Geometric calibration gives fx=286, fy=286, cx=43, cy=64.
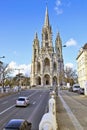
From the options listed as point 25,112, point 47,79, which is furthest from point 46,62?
point 25,112

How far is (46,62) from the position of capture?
156m

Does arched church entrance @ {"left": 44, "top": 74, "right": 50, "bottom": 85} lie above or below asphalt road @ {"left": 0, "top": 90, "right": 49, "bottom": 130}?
above

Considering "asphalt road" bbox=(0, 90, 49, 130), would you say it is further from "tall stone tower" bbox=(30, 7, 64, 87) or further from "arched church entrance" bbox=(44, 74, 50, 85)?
"arched church entrance" bbox=(44, 74, 50, 85)

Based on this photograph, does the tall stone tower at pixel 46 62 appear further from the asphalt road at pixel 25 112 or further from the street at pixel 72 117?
the street at pixel 72 117

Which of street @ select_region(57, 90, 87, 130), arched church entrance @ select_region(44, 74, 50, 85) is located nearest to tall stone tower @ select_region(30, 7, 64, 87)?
arched church entrance @ select_region(44, 74, 50, 85)

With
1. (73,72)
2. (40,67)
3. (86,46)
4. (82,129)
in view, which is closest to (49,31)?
(40,67)

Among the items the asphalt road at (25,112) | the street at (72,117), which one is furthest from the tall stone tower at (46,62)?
the street at (72,117)

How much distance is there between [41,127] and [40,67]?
148852 millimetres

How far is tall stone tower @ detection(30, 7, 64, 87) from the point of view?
149500mm

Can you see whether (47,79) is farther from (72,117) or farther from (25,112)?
(72,117)

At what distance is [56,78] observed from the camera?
150000 millimetres

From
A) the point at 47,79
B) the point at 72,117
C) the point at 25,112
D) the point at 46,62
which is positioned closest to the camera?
the point at 72,117

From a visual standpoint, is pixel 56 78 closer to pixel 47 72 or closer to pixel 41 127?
pixel 47 72

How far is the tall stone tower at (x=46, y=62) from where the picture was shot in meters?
150
